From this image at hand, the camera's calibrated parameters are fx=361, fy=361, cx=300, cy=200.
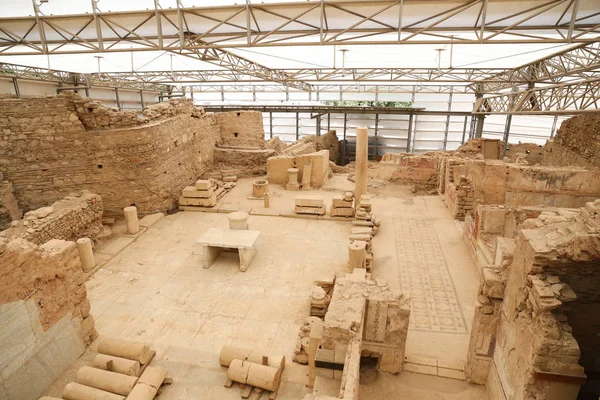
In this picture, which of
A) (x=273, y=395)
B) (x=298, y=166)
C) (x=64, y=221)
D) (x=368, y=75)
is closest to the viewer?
(x=273, y=395)

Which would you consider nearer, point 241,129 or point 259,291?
point 259,291

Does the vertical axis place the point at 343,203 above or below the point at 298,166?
below

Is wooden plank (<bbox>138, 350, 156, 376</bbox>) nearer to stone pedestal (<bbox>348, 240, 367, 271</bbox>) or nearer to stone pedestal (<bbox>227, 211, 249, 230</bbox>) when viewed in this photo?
stone pedestal (<bbox>227, 211, 249, 230</bbox>)

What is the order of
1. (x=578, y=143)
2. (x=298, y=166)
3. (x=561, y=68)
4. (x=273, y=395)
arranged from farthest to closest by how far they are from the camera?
(x=298, y=166) < (x=578, y=143) < (x=561, y=68) < (x=273, y=395)

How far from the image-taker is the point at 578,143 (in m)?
12.6

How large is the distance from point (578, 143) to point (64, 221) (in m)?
15.9

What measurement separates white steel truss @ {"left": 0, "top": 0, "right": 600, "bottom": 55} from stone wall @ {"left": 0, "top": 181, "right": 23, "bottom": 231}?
12.3 feet

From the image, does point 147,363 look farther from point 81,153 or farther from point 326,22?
point 326,22

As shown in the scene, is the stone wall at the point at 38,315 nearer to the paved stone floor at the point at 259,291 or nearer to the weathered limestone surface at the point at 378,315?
the paved stone floor at the point at 259,291

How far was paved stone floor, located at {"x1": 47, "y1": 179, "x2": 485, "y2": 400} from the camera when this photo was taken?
18.3 ft

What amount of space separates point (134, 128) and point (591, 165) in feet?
45.7

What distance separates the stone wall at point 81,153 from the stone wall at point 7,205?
0.17 m

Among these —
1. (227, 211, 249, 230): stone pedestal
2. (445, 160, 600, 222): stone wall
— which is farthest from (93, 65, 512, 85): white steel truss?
(227, 211, 249, 230): stone pedestal

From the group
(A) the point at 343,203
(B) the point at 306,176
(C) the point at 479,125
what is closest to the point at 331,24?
(A) the point at 343,203
